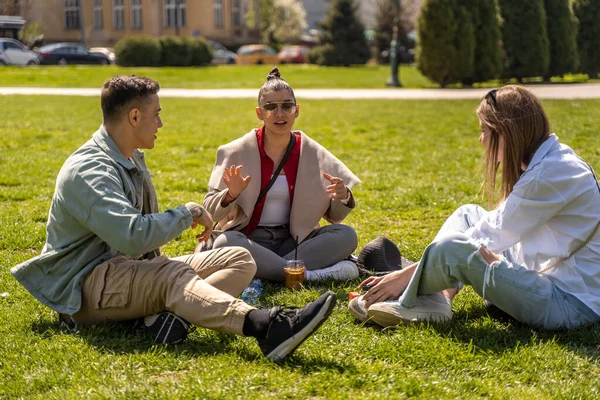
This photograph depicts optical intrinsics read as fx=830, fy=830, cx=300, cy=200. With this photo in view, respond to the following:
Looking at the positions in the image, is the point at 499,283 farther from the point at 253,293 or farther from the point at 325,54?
the point at 325,54

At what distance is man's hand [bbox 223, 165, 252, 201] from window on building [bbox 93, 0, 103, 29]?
218ft

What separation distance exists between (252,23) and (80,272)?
221 ft

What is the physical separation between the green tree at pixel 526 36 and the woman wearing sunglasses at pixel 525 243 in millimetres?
19683

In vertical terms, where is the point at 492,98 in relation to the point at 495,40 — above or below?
below

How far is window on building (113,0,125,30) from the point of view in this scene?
67.2 m

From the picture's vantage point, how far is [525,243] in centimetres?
423

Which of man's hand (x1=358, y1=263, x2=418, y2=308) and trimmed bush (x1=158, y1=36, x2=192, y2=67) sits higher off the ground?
trimmed bush (x1=158, y1=36, x2=192, y2=67)

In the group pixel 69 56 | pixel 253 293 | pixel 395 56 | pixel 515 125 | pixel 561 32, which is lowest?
pixel 253 293

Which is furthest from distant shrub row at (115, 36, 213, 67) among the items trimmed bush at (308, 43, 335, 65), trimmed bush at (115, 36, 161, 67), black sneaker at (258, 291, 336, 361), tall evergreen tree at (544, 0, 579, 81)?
black sneaker at (258, 291, 336, 361)

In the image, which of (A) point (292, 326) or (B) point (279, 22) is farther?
(B) point (279, 22)

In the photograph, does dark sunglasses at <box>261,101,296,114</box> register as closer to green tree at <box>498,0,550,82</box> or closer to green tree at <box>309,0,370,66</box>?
green tree at <box>498,0,550,82</box>

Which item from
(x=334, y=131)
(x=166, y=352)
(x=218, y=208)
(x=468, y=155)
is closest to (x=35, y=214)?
(x=218, y=208)

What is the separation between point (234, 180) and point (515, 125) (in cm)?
171

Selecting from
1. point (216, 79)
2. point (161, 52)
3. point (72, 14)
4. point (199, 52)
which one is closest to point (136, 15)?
point (72, 14)
